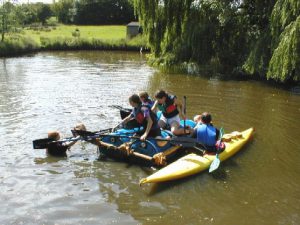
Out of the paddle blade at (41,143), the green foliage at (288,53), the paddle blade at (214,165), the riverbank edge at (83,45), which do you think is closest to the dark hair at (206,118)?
the paddle blade at (214,165)

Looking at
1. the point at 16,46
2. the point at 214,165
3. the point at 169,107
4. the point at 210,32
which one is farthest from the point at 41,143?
the point at 16,46

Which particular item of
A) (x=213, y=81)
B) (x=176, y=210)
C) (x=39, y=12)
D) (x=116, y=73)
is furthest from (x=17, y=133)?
(x=39, y=12)

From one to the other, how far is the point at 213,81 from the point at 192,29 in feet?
9.32

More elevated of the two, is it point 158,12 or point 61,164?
point 158,12

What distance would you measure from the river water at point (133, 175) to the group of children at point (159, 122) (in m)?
0.60

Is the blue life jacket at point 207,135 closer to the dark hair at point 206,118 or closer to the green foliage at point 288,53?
the dark hair at point 206,118

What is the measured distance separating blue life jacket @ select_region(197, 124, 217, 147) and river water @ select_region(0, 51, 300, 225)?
0.63m

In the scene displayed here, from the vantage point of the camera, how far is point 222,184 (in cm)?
854

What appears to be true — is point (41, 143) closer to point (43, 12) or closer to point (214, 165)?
point (214, 165)

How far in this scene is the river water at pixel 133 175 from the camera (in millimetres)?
7305

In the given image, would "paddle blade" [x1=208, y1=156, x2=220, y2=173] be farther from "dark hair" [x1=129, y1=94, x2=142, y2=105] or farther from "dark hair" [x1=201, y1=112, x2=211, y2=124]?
"dark hair" [x1=129, y1=94, x2=142, y2=105]

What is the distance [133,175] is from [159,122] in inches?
83.0

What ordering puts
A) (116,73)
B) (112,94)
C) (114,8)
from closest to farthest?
(112,94) < (116,73) < (114,8)

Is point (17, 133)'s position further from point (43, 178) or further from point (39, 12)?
point (39, 12)
